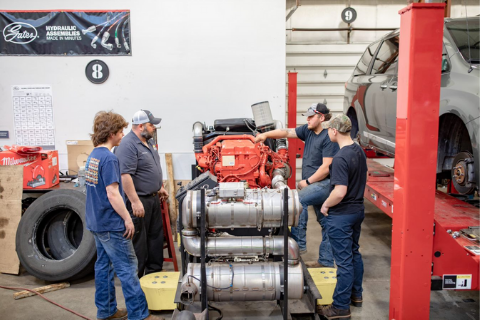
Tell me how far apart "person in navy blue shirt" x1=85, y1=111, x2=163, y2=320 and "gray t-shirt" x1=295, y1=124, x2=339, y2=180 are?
1.96 meters

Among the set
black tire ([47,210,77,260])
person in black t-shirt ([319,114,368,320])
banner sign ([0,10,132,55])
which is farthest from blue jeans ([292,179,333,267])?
banner sign ([0,10,132,55])

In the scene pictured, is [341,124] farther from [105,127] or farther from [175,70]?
[175,70]

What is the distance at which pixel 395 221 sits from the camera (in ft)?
9.97

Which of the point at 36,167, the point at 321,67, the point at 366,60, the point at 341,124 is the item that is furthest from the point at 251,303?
the point at 321,67

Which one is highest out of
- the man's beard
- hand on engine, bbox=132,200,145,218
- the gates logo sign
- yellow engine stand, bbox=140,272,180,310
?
the gates logo sign

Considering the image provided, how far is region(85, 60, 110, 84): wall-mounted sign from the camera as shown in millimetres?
6098

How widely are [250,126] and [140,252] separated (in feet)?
7.32

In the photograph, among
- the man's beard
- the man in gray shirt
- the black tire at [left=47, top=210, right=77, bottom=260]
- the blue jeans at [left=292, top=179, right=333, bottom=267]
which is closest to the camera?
the man in gray shirt

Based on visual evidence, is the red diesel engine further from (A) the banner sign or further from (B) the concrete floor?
(A) the banner sign

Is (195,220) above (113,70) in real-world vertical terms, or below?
below

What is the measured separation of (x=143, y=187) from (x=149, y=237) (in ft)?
2.02

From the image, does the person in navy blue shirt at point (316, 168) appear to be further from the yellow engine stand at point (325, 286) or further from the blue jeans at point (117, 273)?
the blue jeans at point (117, 273)

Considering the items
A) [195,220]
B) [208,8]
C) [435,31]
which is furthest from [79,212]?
[435,31]

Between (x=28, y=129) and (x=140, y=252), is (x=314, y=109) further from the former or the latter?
(x=28, y=129)
